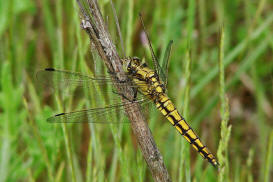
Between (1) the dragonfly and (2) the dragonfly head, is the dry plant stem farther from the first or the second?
(2) the dragonfly head

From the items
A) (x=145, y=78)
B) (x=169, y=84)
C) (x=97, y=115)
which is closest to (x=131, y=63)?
(x=145, y=78)

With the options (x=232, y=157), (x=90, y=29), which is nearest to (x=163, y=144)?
(x=232, y=157)

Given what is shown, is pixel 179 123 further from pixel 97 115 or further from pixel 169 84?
pixel 169 84

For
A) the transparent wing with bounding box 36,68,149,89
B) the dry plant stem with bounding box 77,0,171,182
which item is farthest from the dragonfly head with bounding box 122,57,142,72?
the dry plant stem with bounding box 77,0,171,182

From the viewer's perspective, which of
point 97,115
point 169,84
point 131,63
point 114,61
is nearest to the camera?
point 114,61

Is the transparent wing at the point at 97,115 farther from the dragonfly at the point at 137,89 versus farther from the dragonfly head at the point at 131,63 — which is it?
the dragonfly head at the point at 131,63

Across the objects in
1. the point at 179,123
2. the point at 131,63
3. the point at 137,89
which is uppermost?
the point at 131,63

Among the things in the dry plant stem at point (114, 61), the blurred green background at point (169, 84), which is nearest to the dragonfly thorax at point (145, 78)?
the blurred green background at point (169, 84)

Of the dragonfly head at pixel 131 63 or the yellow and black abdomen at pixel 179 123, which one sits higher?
the dragonfly head at pixel 131 63
